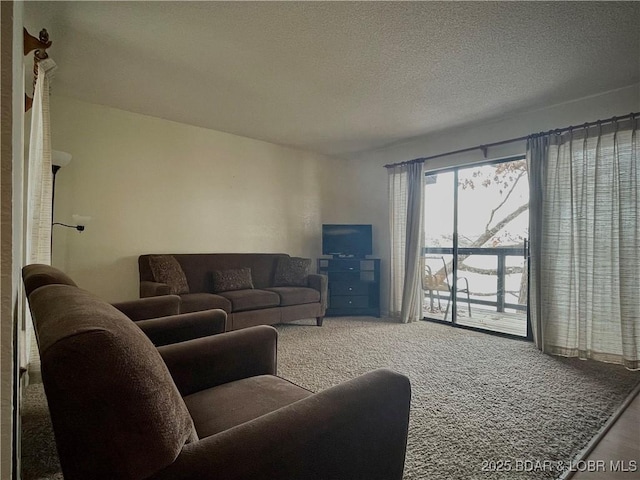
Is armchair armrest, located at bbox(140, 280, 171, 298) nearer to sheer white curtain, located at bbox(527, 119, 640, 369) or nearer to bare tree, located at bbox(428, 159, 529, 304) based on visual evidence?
bare tree, located at bbox(428, 159, 529, 304)

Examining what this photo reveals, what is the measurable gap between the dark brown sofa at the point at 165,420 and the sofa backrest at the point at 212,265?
2.86 metres

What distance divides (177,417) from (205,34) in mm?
2430

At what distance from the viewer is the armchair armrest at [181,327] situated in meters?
1.71

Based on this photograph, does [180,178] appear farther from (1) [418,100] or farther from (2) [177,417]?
(2) [177,417]

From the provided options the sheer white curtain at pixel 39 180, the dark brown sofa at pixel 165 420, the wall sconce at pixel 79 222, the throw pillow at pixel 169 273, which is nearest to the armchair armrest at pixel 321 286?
the throw pillow at pixel 169 273

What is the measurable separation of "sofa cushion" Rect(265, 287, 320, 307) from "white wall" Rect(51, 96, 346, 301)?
2.97ft

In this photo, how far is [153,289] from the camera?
327cm

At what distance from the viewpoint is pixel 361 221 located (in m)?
5.45

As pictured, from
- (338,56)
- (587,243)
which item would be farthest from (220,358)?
(587,243)

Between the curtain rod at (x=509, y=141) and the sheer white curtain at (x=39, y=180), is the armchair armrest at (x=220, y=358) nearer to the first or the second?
the sheer white curtain at (x=39, y=180)

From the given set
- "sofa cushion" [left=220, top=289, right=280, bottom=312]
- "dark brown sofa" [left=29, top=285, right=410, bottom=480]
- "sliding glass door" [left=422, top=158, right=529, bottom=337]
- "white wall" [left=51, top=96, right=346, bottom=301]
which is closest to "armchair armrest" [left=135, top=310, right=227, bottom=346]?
"dark brown sofa" [left=29, top=285, right=410, bottom=480]

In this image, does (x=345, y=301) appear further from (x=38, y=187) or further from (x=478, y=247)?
(x=38, y=187)

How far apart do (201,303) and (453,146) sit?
11.8ft

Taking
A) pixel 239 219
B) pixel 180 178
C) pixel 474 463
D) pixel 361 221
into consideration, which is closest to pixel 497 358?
pixel 474 463
